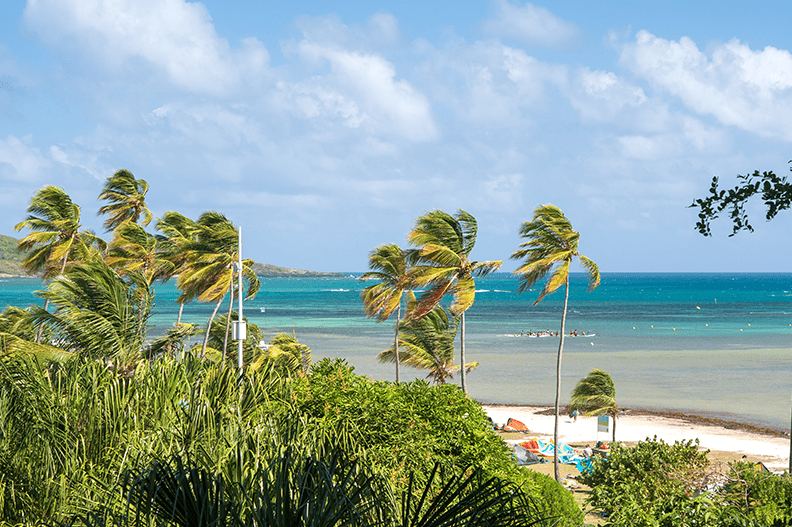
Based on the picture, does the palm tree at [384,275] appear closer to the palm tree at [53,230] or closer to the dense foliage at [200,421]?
Result: the palm tree at [53,230]

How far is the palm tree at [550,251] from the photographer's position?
24422 mm

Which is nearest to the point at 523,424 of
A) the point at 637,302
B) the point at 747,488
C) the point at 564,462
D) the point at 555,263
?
the point at 564,462

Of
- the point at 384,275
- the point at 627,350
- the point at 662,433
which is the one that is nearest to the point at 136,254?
the point at 384,275

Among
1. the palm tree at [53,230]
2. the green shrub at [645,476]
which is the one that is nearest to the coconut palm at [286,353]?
the palm tree at [53,230]

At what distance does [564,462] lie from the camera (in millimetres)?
25281

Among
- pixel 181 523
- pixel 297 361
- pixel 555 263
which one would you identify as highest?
pixel 555 263

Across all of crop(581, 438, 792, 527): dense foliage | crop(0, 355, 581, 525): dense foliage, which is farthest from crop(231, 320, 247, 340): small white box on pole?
crop(581, 438, 792, 527): dense foliage

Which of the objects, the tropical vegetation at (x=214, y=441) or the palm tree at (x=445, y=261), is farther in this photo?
the palm tree at (x=445, y=261)

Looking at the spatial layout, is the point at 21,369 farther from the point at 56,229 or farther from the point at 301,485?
the point at 56,229

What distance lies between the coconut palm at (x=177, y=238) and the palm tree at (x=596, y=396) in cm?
1693

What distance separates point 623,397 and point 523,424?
11813 mm

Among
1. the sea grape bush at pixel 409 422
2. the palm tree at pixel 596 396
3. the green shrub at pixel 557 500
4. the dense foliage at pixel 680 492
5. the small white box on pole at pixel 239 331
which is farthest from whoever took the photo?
the palm tree at pixel 596 396

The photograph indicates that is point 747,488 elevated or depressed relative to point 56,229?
depressed

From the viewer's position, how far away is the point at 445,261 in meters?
24.5
